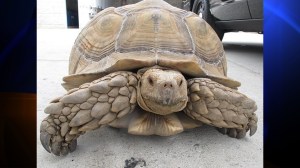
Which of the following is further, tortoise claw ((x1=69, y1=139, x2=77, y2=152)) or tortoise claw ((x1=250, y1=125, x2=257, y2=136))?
tortoise claw ((x1=250, y1=125, x2=257, y2=136))

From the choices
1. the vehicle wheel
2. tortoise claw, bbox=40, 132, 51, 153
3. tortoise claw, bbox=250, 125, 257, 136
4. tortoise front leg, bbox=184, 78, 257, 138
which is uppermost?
the vehicle wheel

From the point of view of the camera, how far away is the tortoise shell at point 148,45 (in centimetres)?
113

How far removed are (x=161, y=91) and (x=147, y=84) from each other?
0.07 metres

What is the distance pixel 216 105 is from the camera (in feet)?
3.60

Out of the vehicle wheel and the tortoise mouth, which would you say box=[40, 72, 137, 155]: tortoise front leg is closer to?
the tortoise mouth

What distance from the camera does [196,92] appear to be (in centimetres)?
109

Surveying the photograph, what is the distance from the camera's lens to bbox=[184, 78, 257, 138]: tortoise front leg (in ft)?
3.56

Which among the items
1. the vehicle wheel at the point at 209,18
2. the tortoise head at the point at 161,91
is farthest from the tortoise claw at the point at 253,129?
the vehicle wheel at the point at 209,18

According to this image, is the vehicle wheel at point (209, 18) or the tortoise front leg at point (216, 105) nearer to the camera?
the tortoise front leg at point (216, 105)

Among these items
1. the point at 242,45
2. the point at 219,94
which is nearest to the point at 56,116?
the point at 219,94
